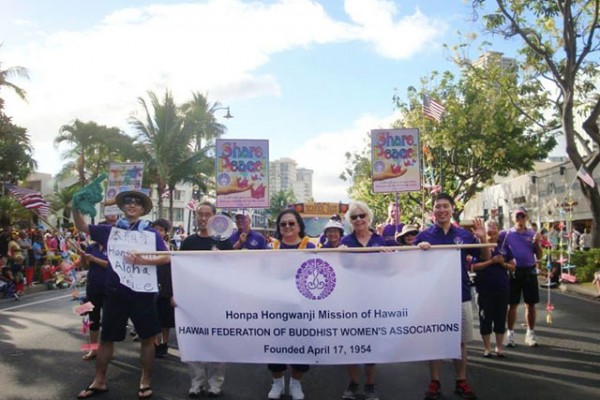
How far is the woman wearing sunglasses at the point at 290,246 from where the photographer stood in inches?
207

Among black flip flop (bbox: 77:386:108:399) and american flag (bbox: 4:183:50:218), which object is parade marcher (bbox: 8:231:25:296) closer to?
american flag (bbox: 4:183:50:218)

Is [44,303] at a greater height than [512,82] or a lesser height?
lesser

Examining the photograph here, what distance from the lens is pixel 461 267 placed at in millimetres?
5203

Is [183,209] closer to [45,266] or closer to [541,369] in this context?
[45,266]

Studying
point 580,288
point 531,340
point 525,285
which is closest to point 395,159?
point 525,285

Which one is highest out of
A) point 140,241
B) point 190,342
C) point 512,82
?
point 512,82

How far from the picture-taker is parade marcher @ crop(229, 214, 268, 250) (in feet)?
23.7

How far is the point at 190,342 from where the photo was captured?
506 centimetres

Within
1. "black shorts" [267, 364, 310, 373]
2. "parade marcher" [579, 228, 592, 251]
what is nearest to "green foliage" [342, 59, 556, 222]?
"parade marcher" [579, 228, 592, 251]

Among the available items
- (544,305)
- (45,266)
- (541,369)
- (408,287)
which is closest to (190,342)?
(408,287)

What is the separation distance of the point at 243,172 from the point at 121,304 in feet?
13.7

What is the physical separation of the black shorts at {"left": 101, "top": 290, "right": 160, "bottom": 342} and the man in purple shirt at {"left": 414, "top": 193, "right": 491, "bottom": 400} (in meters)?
2.72

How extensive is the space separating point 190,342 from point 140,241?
1.11 meters

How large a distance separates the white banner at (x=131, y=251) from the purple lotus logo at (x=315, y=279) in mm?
1493
